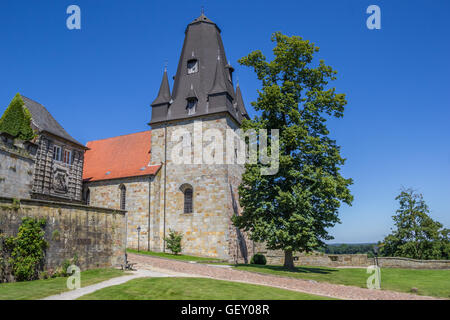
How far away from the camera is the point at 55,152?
31641mm

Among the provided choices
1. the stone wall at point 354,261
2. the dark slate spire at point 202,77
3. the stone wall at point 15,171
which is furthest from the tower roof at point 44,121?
the stone wall at point 354,261

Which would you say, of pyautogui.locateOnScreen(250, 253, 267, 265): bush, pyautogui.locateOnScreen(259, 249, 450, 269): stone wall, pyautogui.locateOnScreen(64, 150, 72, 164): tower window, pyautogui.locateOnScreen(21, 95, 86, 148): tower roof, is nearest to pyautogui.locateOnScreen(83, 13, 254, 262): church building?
pyautogui.locateOnScreen(250, 253, 267, 265): bush

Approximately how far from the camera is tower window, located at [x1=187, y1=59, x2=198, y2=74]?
3622 cm

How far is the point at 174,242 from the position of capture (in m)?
31.4

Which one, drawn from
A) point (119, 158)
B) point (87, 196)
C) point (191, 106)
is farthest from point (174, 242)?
point (119, 158)

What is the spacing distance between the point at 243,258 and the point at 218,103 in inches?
544

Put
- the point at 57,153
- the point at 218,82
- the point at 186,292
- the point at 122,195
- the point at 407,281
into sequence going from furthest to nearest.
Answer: the point at 122,195, the point at 218,82, the point at 57,153, the point at 407,281, the point at 186,292

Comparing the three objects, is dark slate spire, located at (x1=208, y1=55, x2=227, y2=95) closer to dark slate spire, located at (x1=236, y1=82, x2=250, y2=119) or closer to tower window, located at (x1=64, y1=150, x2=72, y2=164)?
dark slate spire, located at (x1=236, y1=82, x2=250, y2=119)

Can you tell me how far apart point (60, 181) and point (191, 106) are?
Answer: 13.1 meters

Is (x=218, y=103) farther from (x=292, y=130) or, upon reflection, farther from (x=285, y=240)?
(x=285, y=240)

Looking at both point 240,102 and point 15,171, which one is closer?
point 15,171

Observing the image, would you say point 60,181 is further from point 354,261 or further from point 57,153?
point 354,261

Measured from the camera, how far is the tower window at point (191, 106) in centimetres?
3428
